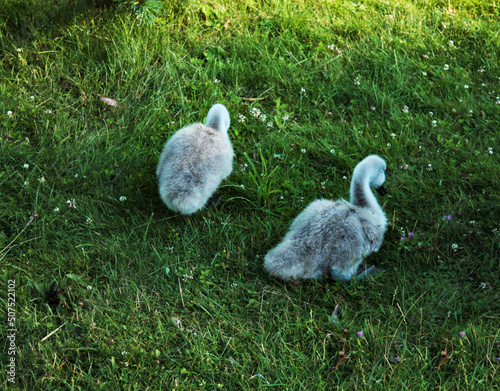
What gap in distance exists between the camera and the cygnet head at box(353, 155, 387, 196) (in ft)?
13.3

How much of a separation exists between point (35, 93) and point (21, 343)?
113 inches

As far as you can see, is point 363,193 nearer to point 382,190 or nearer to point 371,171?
point 371,171

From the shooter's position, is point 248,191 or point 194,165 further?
point 248,191

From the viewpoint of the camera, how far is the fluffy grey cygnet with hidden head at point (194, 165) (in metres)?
3.96

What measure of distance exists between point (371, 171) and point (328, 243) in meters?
0.82

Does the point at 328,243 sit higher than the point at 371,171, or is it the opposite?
the point at 371,171

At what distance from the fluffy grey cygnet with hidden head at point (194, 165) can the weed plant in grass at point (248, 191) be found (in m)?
0.22

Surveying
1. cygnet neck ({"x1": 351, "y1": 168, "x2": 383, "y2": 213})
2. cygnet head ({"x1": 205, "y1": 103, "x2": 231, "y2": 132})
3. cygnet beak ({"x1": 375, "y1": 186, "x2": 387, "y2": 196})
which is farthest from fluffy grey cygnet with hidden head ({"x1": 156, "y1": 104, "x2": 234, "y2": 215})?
cygnet beak ({"x1": 375, "y1": 186, "x2": 387, "y2": 196})

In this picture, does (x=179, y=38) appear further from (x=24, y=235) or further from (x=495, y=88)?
(x=495, y=88)

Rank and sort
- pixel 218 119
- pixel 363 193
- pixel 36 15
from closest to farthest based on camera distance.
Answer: pixel 363 193 < pixel 218 119 < pixel 36 15

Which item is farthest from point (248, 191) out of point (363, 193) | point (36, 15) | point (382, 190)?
point (36, 15)

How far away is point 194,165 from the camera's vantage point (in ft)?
13.4

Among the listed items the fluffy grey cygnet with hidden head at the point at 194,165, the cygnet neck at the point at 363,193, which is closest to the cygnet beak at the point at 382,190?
the cygnet neck at the point at 363,193

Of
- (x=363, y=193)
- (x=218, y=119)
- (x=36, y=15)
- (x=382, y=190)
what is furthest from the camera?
(x=36, y=15)
